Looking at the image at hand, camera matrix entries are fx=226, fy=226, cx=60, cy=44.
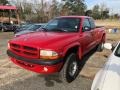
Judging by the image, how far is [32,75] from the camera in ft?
21.8

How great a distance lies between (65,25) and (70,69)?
67.3 inches

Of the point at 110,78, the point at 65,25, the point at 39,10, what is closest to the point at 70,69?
the point at 65,25

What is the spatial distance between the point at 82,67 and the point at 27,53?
2.56m

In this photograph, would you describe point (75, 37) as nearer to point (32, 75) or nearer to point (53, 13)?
point (32, 75)

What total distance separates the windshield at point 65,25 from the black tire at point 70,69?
3.34 ft

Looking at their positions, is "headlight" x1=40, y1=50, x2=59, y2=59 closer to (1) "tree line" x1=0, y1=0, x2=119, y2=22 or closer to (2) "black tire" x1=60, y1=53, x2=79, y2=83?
(2) "black tire" x1=60, y1=53, x2=79, y2=83

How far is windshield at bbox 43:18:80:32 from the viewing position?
22.9 feet

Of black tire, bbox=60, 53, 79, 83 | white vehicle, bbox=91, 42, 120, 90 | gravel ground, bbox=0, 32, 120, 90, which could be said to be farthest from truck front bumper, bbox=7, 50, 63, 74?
white vehicle, bbox=91, 42, 120, 90

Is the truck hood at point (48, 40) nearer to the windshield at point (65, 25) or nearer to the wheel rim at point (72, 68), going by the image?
the windshield at point (65, 25)

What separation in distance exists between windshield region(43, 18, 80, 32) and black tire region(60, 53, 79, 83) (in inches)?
40.1

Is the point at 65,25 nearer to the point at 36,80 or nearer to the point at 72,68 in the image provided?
the point at 72,68

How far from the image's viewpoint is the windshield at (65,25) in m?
6.98

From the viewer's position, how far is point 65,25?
23.6 feet

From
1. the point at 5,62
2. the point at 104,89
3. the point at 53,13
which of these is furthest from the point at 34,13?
the point at 104,89
